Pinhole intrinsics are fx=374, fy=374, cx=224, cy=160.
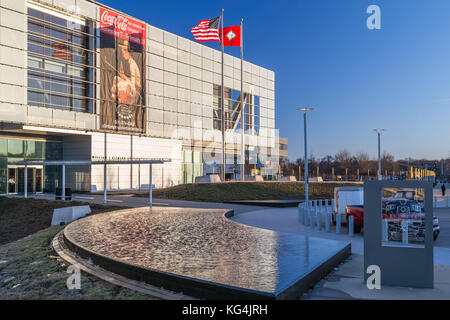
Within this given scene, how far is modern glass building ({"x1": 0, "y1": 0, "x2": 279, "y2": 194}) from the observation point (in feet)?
113

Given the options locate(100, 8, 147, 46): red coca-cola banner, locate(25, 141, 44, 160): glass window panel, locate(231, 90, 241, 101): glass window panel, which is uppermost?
locate(100, 8, 147, 46): red coca-cola banner

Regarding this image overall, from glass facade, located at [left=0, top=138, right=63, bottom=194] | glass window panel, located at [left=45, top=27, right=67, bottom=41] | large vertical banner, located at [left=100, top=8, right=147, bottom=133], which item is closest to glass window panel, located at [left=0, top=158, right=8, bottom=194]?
glass facade, located at [left=0, top=138, right=63, bottom=194]

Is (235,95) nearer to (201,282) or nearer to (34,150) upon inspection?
(34,150)

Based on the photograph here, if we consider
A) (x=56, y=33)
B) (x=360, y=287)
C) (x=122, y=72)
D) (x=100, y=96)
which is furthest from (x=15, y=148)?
(x=360, y=287)

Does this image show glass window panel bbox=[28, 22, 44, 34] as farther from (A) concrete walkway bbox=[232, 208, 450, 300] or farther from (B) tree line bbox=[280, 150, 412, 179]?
(B) tree line bbox=[280, 150, 412, 179]

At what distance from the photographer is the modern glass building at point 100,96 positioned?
1356 inches

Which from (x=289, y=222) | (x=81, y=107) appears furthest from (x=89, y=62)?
(x=289, y=222)

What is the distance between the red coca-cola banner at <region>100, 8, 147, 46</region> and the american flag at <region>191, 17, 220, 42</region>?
30.7 feet

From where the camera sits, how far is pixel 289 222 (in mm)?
16516

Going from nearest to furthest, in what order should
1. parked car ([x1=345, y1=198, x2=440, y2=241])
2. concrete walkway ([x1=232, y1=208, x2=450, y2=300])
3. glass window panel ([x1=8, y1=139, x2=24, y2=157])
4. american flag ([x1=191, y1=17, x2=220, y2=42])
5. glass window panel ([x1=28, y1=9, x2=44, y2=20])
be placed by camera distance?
concrete walkway ([x1=232, y1=208, x2=450, y2=300]) < parked car ([x1=345, y1=198, x2=440, y2=241]) < glass window panel ([x1=8, y1=139, x2=24, y2=157]) < glass window panel ([x1=28, y1=9, x2=44, y2=20]) < american flag ([x1=191, y1=17, x2=220, y2=42])

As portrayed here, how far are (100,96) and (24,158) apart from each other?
397 inches

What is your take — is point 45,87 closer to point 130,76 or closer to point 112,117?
point 112,117

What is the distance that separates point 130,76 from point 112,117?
5.96 m

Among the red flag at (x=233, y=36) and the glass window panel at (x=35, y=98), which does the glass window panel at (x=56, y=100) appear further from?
the red flag at (x=233, y=36)
